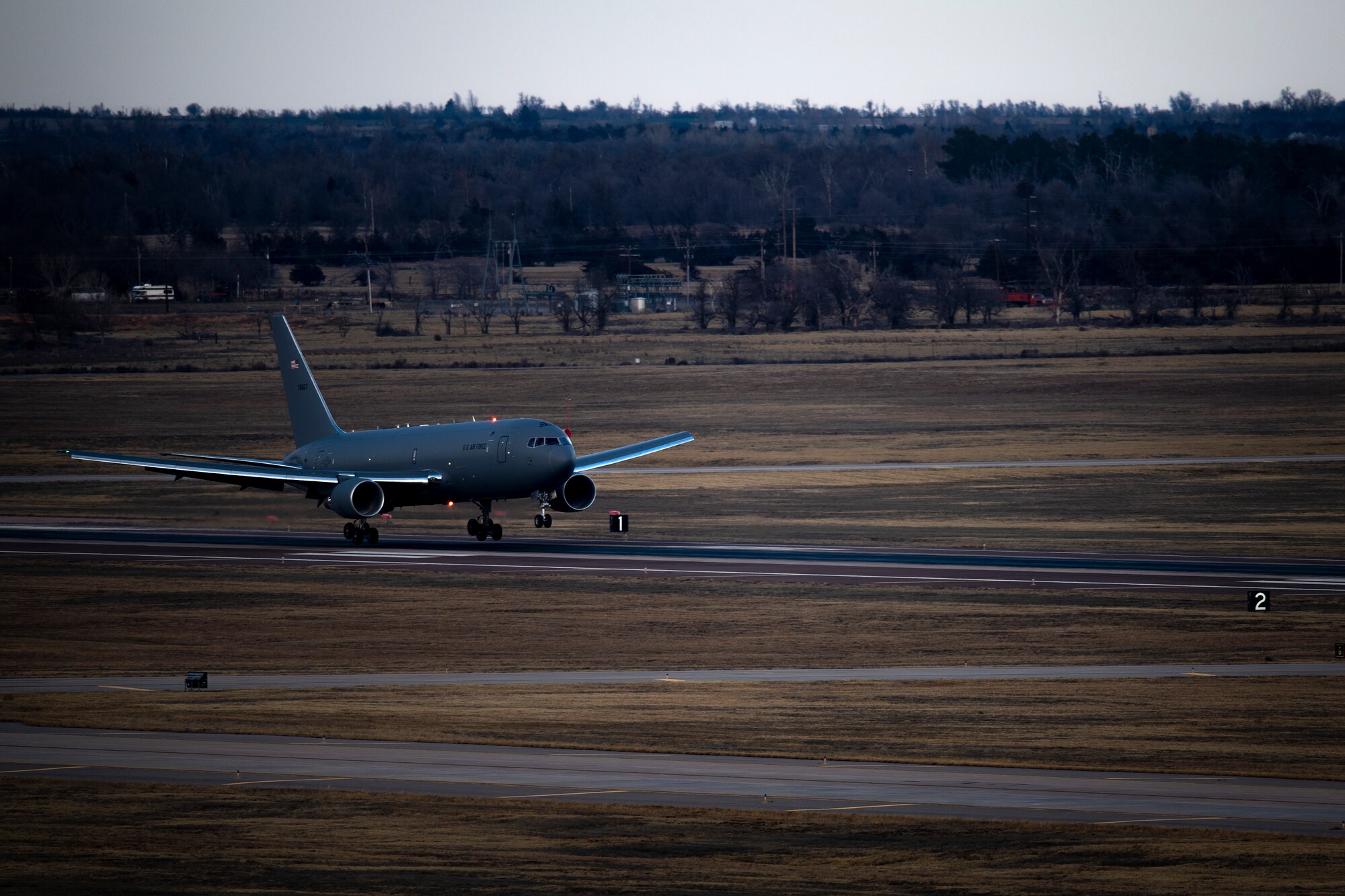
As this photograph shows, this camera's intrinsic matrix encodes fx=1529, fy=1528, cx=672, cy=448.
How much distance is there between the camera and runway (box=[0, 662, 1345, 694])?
3459 centimetres

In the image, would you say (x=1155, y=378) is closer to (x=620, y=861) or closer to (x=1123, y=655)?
(x=1123, y=655)

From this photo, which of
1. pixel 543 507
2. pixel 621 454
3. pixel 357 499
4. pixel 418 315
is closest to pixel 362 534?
pixel 357 499

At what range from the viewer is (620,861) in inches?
832

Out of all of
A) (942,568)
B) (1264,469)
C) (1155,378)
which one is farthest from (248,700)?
(1155,378)

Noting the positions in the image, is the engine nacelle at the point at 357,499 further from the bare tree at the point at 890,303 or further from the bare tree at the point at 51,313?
the bare tree at the point at 890,303

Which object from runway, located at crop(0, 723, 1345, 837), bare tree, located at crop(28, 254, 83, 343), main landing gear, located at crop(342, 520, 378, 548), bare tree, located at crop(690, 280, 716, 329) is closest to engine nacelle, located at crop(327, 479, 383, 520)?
main landing gear, located at crop(342, 520, 378, 548)

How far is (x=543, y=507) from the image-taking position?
197ft

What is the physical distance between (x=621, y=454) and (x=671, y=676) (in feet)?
94.8

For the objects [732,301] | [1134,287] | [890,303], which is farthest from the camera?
[890,303]

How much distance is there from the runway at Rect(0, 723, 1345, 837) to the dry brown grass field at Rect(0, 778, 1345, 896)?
742 mm

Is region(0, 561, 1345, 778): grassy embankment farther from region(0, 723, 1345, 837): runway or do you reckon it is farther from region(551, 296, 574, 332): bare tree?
region(551, 296, 574, 332): bare tree

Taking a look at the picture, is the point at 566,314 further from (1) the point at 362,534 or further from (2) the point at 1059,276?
(1) the point at 362,534

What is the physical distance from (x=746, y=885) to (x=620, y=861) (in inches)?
80.0

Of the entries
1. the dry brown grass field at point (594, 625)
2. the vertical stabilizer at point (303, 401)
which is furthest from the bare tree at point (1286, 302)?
the dry brown grass field at point (594, 625)
